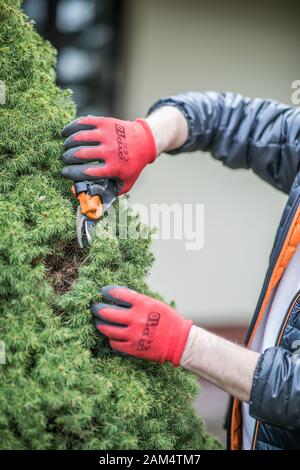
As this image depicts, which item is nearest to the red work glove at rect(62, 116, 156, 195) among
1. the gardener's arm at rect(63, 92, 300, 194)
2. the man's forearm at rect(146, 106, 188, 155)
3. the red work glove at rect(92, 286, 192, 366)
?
the gardener's arm at rect(63, 92, 300, 194)

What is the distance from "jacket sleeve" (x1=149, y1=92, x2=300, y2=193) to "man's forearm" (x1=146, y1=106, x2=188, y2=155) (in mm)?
31

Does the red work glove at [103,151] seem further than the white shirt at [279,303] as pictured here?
No

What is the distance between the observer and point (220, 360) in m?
1.38

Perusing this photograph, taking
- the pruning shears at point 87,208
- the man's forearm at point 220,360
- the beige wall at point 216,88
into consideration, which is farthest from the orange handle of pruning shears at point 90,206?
the beige wall at point 216,88

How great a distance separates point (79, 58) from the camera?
365cm

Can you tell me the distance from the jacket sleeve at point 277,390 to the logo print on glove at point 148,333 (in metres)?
0.25

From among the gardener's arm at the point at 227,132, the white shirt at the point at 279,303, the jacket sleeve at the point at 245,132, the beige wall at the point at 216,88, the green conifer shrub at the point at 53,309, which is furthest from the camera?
the beige wall at the point at 216,88

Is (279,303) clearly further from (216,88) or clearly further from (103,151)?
(216,88)

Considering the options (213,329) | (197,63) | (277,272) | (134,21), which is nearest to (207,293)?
(213,329)

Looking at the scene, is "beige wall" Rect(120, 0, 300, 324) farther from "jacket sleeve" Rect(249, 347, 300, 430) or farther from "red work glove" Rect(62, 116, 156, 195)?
"jacket sleeve" Rect(249, 347, 300, 430)

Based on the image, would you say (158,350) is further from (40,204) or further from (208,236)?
(208,236)

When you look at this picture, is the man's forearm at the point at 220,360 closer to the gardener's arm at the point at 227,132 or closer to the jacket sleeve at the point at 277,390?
the jacket sleeve at the point at 277,390

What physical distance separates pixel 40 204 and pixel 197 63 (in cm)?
263

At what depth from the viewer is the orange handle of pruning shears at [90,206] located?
1.37 m
